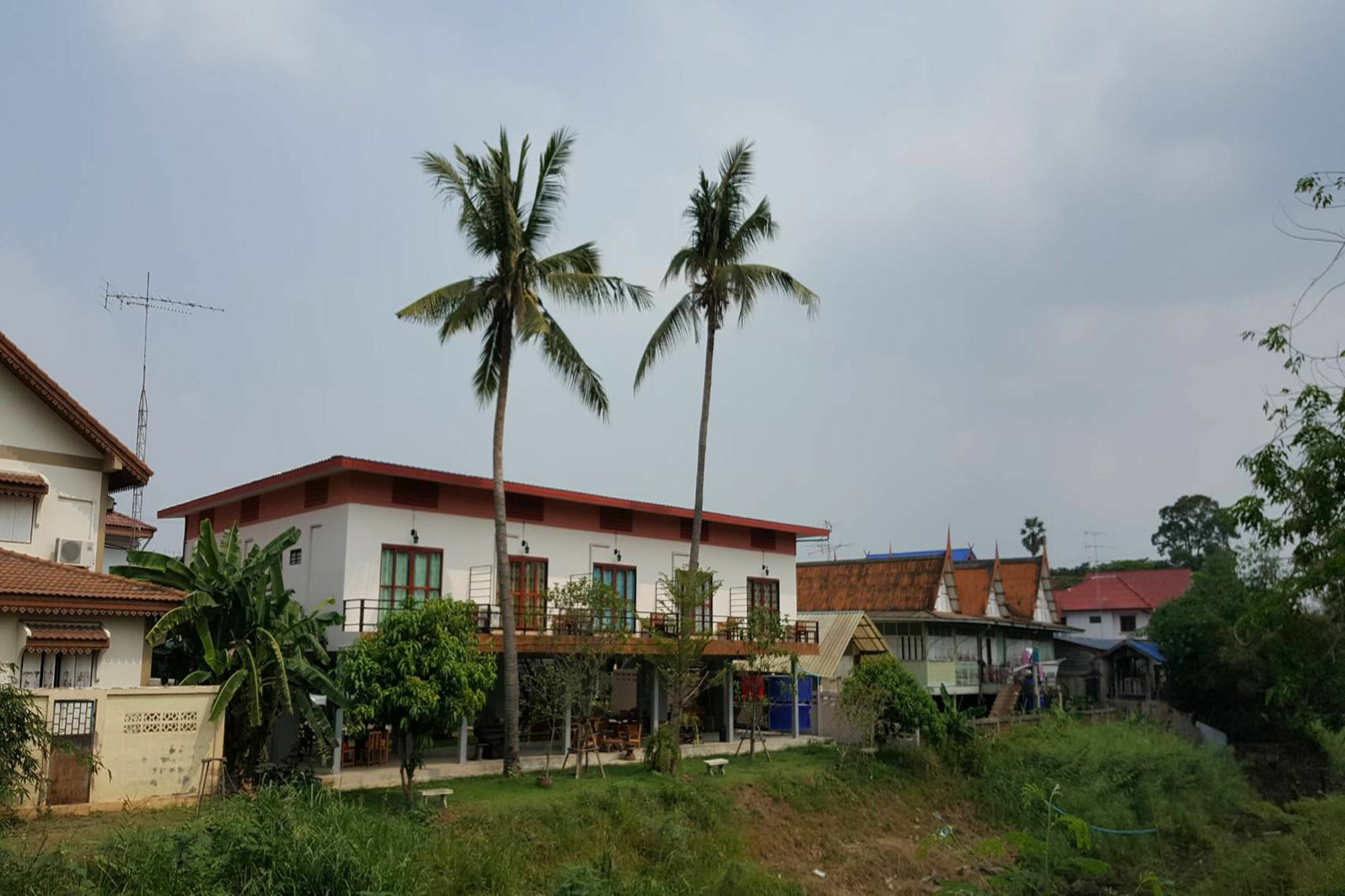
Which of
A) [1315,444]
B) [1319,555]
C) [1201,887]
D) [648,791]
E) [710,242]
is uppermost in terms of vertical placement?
[710,242]

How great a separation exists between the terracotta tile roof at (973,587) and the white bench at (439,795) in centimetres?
2616

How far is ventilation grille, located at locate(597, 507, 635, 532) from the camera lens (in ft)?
88.7

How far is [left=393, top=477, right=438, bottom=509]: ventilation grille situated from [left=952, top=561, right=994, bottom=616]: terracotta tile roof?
2300cm

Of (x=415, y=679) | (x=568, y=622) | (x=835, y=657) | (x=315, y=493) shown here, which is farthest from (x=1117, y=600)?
(x=415, y=679)

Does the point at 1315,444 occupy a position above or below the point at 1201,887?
above

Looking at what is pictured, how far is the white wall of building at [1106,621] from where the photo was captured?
5600 centimetres

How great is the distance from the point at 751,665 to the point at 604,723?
4023 mm

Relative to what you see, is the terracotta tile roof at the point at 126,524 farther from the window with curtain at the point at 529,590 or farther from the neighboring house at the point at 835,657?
the neighboring house at the point at 835,657

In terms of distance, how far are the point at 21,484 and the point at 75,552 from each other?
1623 millimetres

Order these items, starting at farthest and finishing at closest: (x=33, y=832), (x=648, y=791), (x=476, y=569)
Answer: (x=476, y=569) → (x=648, y=791) → (x=33, y=832)

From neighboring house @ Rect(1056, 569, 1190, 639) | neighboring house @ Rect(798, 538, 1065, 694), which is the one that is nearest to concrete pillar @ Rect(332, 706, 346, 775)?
neighboring house @ Rect(798, 538, 1065, 694)

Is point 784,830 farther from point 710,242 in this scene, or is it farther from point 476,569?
point 710,242

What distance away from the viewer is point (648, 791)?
20391mm

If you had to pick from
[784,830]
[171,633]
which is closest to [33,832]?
[171,633]
